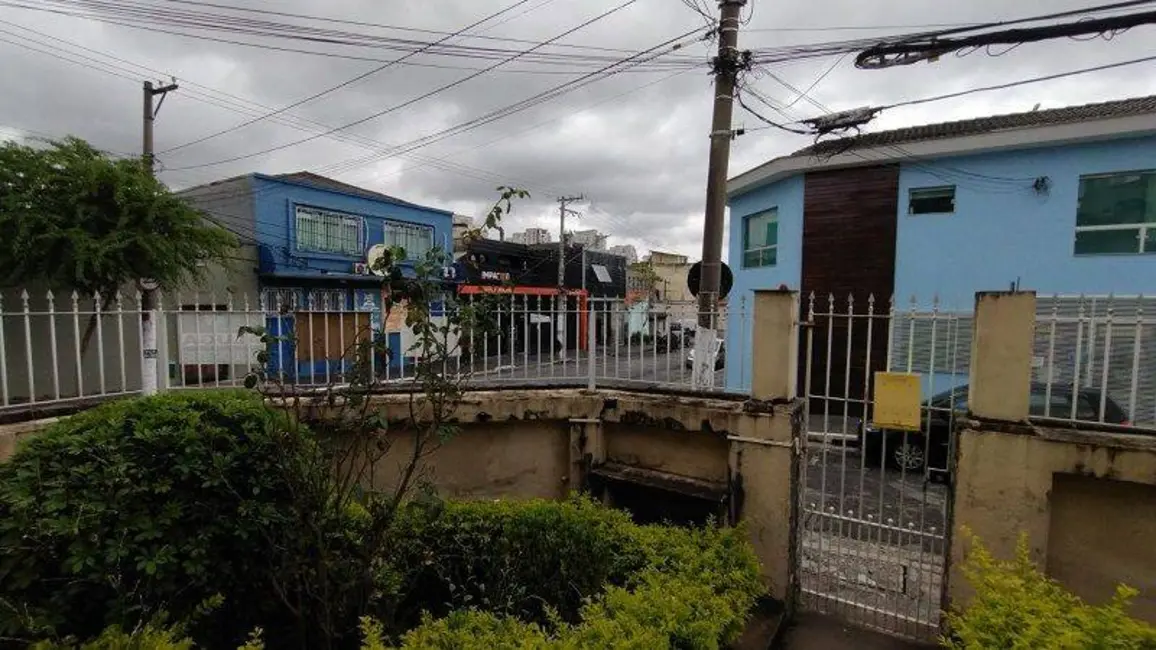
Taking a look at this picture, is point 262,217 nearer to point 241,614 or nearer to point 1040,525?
point 241,614

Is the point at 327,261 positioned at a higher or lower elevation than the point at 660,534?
higher


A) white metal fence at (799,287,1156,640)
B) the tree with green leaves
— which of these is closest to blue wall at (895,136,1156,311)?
white metal fence at (799,287,1156,640)

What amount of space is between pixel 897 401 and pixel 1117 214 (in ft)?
32.3

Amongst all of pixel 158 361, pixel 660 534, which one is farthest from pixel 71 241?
pixel 660 534

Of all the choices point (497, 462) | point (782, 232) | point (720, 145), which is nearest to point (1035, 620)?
point (497, 462)

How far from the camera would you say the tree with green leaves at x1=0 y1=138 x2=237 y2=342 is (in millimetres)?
7320

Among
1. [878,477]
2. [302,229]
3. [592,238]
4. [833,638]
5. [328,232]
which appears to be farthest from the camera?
[592,238]

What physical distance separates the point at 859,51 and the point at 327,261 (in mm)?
14535

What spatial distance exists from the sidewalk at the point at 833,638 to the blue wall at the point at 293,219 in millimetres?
14955

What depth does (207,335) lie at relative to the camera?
4828 millimetres

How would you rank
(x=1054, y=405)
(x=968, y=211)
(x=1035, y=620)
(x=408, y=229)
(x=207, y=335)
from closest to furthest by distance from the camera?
1. (x=1035, y=620)
2. (x=207, y=335)
3. (x=1054, y=405)
4. (x=968, y=211)
5. (x=408, y=229)

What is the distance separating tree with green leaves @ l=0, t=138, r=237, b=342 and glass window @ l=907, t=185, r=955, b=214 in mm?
13806

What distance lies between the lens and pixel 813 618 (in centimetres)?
423

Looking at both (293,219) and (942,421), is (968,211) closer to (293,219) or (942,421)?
(942,421)
